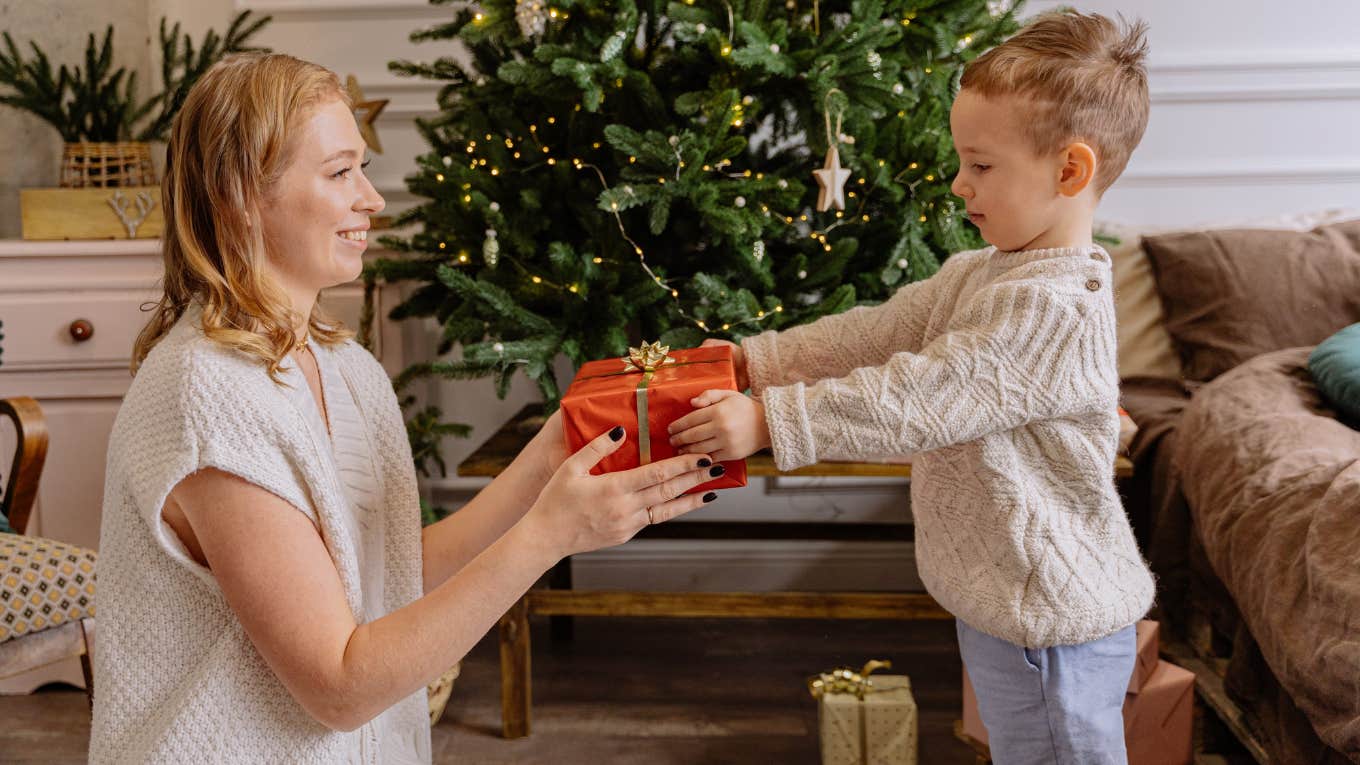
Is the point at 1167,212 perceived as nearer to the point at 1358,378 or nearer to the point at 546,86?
the point at 1358,378

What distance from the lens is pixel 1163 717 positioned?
1.93m

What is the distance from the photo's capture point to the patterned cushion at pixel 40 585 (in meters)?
1.93

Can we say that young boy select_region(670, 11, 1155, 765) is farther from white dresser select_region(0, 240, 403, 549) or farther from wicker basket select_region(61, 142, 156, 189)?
Result: wicker basket select_region(61, 142, 156, 189)

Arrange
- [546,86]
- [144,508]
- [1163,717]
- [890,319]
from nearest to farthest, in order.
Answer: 1. [144,508]
2. [890,319]
3. [1163,717]
4. [546,86]

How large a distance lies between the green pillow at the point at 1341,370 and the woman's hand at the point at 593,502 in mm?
1492

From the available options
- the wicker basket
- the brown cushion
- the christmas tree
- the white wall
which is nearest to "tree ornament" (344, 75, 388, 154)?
the white wall

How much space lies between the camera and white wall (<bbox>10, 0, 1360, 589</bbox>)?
9.33 ft

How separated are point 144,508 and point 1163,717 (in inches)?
66.3

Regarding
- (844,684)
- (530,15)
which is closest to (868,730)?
(844,684)

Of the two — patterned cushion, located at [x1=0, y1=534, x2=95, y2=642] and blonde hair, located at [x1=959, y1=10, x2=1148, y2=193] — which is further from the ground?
blonde hair, located at [x1=959, y1=10, x2=1148, y2=193]

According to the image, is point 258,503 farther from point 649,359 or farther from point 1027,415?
point 1027,415

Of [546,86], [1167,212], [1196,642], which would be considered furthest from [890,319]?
[1167,212]

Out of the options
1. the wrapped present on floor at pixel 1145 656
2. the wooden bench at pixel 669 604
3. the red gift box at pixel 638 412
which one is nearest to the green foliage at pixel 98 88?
the wooden bench at pixel 669 604

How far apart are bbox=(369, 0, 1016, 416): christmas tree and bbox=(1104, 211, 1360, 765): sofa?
2.05ft
